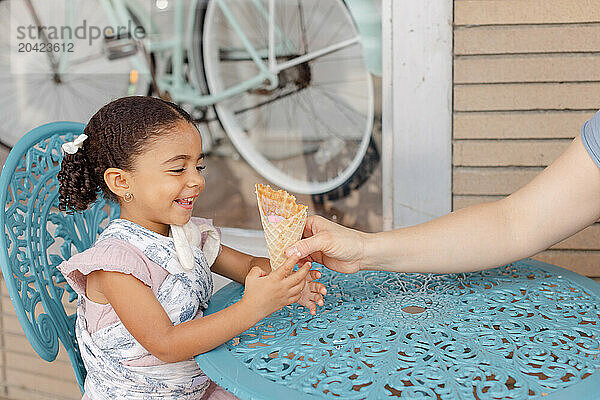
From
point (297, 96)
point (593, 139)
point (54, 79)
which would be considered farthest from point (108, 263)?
point (54, 79)

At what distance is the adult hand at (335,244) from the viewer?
155cm

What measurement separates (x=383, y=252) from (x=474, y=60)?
121cm

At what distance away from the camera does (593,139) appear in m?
1.53

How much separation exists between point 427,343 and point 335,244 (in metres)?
0.37

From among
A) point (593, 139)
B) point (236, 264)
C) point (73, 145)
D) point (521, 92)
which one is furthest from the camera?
point (521, 92)

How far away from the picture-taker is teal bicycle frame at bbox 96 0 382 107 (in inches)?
108

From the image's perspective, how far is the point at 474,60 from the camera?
247 centimetres

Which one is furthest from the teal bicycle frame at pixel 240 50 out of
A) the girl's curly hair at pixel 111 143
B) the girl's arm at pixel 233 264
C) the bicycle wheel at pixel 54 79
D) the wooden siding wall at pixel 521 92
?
the girl's curly hair at pixel 111 143

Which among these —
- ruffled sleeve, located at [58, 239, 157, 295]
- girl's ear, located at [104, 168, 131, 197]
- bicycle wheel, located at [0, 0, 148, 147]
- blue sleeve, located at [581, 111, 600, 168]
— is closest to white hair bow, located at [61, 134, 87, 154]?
girl's ear, located at [104, 168, 131, 197]

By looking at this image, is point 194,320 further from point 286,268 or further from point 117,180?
point 117,180

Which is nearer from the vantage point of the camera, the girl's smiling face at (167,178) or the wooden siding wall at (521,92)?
the girl's smiling face at (167,178)

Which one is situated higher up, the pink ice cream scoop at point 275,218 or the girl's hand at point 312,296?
the pink ice cream scoop at point 275,218

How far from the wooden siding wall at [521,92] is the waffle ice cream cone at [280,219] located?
1.27 meters

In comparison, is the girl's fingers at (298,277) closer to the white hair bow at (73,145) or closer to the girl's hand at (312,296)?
the girl's hand at (312,296)
